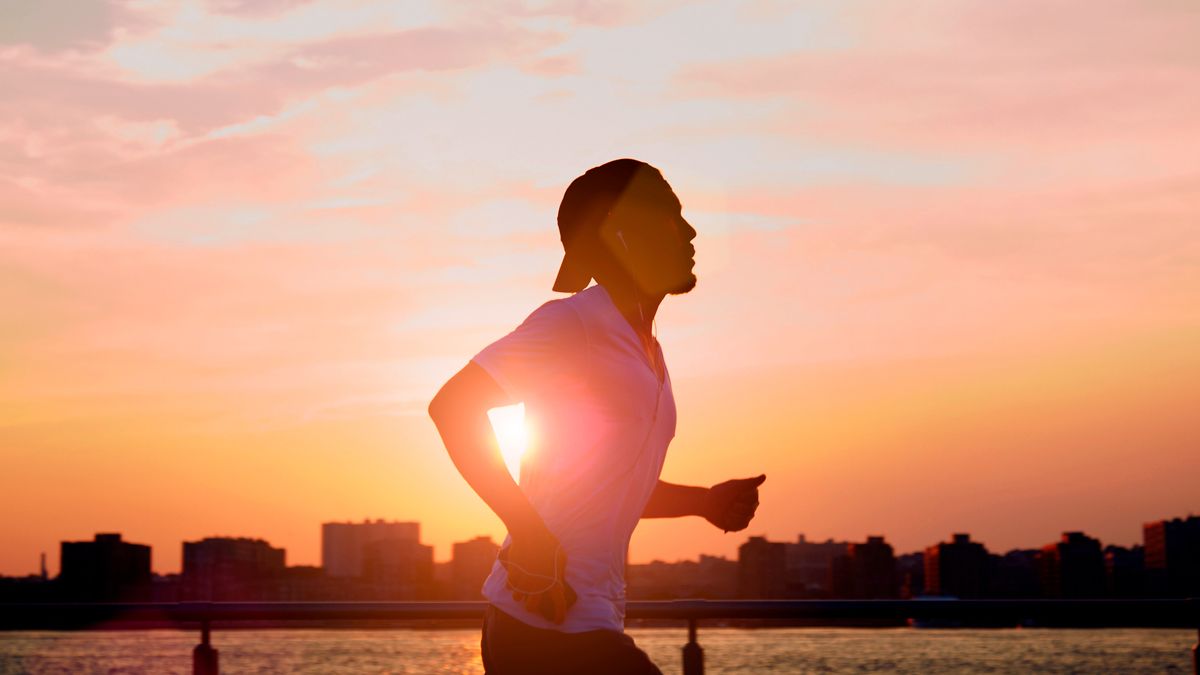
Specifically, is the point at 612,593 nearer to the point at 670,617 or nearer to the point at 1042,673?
the point at 670,617

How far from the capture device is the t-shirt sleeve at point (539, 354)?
276 centimetres

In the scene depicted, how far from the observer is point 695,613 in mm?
5090

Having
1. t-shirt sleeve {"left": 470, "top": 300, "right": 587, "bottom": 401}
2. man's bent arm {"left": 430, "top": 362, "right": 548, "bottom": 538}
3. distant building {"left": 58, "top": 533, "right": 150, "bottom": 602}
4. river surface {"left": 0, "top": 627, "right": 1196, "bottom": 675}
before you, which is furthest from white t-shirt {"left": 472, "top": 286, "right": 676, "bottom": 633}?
distant building {"left": 58, "top": 533, "right": 150, "bottom": 602}

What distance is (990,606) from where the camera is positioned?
17.6 ft

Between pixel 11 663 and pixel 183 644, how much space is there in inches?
35.6

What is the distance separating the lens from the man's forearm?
3.37 metres

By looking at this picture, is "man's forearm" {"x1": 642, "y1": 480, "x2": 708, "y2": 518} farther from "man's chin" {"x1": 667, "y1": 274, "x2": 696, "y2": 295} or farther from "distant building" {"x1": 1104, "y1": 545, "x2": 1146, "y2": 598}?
"distant building" {"x1": 1104, "y1": 545, "x2": 1146, "y2": 598}

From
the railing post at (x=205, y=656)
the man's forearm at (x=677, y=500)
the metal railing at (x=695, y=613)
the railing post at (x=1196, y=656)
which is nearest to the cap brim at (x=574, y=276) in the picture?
the man's forearm at (x=677, y=500)

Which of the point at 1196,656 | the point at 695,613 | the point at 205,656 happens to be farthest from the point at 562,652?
the point at 1196,656

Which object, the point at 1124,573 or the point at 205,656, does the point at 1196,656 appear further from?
the point at 1124,573

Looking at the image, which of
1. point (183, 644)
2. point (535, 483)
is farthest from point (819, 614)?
point (535, 483)

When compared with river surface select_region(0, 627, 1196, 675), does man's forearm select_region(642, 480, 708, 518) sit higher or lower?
higher

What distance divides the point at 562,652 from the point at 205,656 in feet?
9.59

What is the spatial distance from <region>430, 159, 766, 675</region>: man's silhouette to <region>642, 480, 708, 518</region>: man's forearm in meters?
0.31
